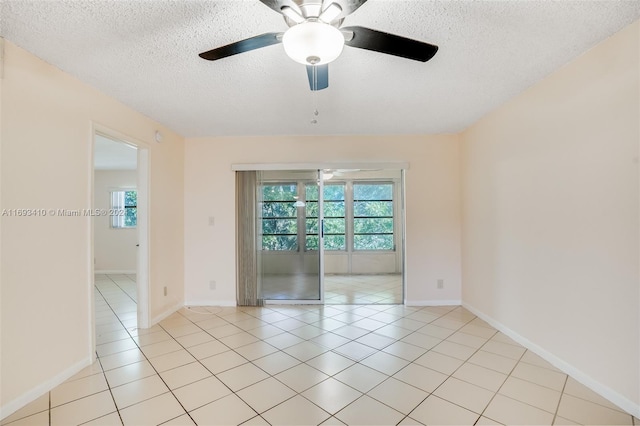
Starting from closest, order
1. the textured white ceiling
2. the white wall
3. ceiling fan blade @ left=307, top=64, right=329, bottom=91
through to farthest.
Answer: the textured white ceiling
ceiling fan blade @ left=307, top=64, right=329, bottom=91
the white wall

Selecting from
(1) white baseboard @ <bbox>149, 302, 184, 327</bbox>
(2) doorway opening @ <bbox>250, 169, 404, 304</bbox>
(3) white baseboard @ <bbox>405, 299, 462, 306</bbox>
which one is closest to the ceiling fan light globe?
(2) doorway opening @ <bbox>250, 169, 404, 304</bbox>

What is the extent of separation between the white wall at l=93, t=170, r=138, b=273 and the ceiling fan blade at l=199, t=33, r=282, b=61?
611cm

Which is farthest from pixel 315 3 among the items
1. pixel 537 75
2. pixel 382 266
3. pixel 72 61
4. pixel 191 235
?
pixel 382 266

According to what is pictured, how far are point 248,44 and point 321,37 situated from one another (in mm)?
422

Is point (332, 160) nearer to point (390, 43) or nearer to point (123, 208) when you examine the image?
point (390, 43)

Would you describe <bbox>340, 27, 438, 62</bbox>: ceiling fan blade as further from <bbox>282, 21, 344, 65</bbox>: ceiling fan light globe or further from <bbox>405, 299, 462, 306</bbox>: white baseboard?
<bbox>405, 299, 462, 306</bbox>: white baseboard

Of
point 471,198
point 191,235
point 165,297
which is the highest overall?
point 471,198

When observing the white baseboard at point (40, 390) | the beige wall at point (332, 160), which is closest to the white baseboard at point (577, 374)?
the beige wall at point (332, 160)

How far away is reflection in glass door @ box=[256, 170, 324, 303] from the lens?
4086mm

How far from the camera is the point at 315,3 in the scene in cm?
130

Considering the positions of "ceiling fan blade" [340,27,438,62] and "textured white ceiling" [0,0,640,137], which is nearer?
"ceiling fan blade" [340,27,438,62]

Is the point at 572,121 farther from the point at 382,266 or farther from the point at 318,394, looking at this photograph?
Answer: the point at 382,266

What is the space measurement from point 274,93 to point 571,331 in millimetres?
3021

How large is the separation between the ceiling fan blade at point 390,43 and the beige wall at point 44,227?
6.96 feet
